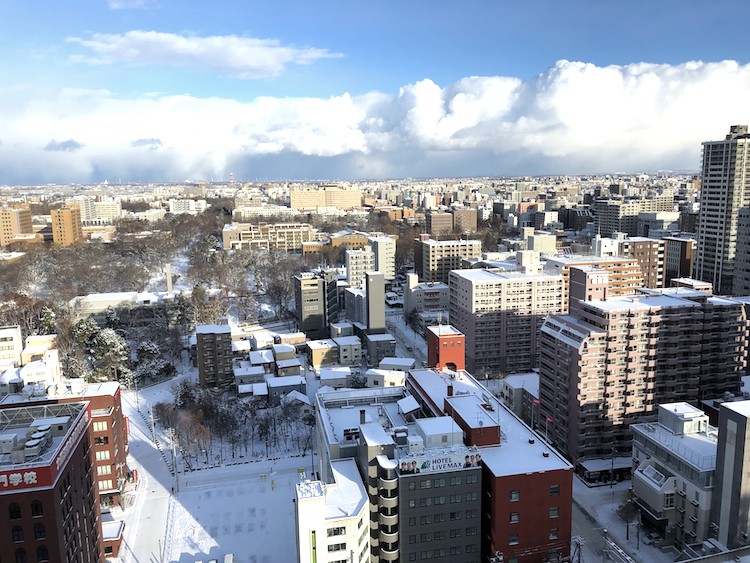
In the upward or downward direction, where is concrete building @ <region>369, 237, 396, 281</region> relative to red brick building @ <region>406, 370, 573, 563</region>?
upward

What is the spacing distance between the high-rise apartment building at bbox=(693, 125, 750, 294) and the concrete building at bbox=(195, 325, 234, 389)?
32.9 metres

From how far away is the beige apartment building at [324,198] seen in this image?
116 metres

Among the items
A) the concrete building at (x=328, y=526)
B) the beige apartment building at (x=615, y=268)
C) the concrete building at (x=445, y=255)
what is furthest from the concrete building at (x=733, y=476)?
the concrete building at (x=445, y=255)

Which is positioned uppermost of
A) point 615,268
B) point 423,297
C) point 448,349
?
point 615,268

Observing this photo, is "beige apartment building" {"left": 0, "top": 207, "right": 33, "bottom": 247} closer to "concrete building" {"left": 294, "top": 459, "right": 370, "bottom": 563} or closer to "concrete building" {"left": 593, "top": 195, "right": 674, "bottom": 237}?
"concrete building" {"left": 294, "top": 459, "right": 370, "bottom": 563}

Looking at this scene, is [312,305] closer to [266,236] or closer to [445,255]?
[445,255]

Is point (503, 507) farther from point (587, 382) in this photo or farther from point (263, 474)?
point (263, 474)

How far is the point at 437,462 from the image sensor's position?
13.9 m

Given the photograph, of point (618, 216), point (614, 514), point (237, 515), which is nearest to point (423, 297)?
point (614, 514)

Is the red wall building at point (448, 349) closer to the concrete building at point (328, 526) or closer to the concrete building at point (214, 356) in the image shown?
the concrete building at point (328, 526)

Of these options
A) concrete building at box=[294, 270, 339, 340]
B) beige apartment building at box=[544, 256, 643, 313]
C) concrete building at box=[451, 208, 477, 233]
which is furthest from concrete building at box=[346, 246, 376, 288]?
concrete building at box=[451, 208, 477, 233]

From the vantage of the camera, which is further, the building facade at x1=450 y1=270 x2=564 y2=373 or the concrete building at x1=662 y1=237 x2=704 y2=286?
the concrete building at x1=662 y1=237 x2=704 y2=286

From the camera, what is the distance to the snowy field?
16609 millimetres

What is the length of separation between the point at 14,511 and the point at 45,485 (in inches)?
27.2
